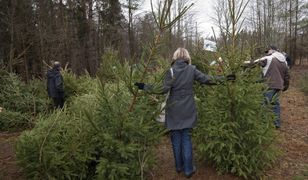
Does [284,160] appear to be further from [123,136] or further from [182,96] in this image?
[123,136]

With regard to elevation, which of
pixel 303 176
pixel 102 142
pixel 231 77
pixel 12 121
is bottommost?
pixel 303 176

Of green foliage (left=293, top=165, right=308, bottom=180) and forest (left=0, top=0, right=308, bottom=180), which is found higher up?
forest (left=0, top=0, right=308, bottom=180)

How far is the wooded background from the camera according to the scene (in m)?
18.2

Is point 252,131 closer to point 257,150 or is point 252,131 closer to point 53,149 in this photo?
point 257,150

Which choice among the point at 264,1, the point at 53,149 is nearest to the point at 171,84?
the point at 53,149

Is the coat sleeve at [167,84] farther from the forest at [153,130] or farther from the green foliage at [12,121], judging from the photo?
the green foliage at [12,121]

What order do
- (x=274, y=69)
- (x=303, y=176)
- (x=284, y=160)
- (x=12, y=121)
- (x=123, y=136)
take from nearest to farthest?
1. (x=123, y=136)
2. (x=303, y=176)
3. (x=284, y=160)
4. (x=274, y=69)
5. (x=12, y=121)

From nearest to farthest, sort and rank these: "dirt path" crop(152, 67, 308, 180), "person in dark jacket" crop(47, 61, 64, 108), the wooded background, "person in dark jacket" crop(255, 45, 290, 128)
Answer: "dirt path" crop(152, 67, 308, 180)
"person in dark jacket" crop(255, 45, 290, 128)
"person in dark jacket" crop(47, 61, 64, 108)
the wooded background

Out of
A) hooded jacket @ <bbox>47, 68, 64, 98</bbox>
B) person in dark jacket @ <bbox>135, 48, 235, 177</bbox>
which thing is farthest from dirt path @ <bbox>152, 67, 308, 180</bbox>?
hooded jacket @ <bbox>47, 68, 64, 98</bbox>

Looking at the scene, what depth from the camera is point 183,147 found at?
15.8 feet

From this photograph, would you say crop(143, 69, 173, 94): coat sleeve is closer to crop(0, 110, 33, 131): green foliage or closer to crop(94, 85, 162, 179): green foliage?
crop(94, 85, 162, 179): green foliage

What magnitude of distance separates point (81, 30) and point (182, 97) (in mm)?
22917

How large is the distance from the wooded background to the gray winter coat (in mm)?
4277

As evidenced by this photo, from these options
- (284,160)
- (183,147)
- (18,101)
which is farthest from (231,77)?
(18,101)
